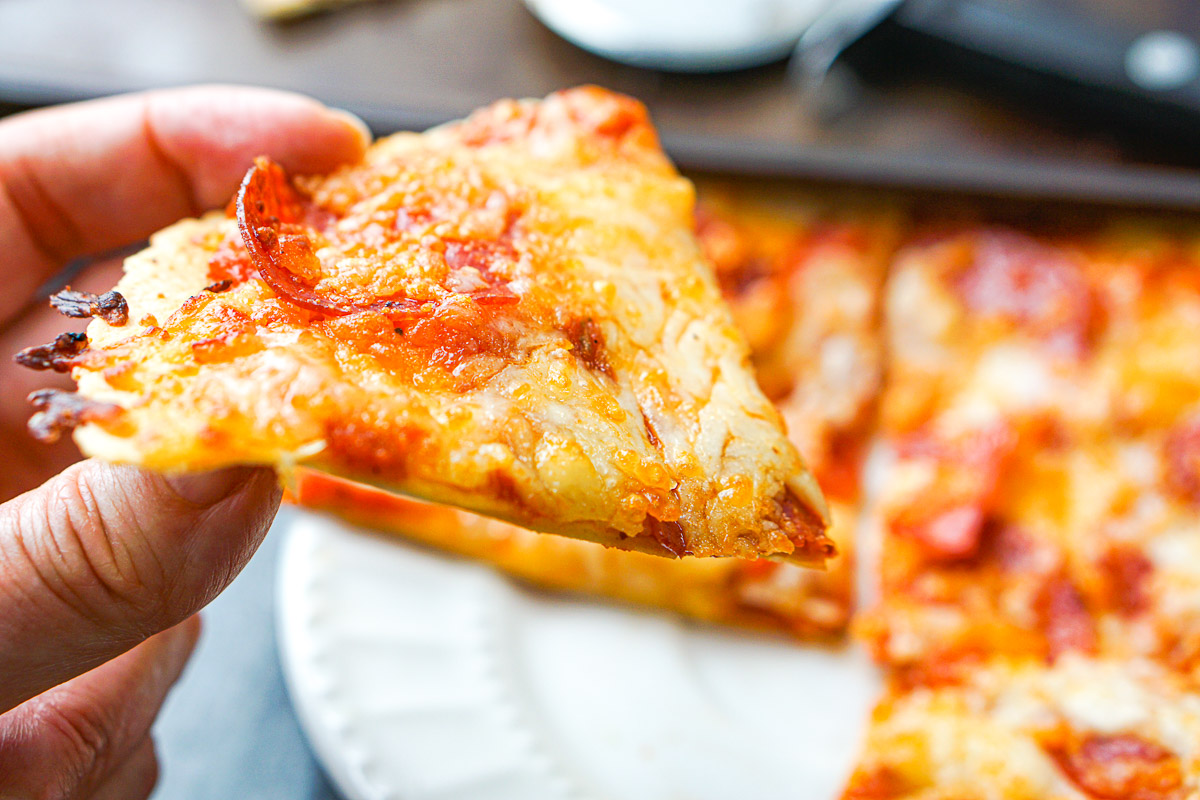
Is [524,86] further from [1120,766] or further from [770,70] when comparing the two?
[1120,766]

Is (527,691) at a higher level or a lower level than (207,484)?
lower

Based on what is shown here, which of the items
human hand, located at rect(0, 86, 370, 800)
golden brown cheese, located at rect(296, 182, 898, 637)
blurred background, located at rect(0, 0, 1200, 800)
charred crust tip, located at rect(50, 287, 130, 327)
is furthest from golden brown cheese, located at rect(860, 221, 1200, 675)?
charred crust tip, located at rect(50, 287, 130, 327)

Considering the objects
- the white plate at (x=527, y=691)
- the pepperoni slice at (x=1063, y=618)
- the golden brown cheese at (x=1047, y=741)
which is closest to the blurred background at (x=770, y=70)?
the white plate at (x=527, y=691)

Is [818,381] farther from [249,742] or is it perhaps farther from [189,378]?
[189,378]

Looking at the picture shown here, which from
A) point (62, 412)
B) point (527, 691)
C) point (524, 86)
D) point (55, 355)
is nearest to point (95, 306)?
point (55, 355)

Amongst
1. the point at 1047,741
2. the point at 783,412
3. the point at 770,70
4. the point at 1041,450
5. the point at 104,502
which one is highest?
the point at 770,70

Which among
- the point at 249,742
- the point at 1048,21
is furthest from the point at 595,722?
the point at 1048,21

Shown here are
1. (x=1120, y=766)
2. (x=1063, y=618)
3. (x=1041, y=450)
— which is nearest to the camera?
(x=1120, y=766)
